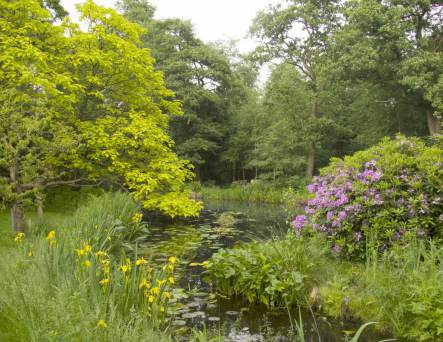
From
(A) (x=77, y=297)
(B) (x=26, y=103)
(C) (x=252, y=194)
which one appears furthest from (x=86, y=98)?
(C) (x=252, y=194)

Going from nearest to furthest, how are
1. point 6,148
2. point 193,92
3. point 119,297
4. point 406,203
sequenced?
point 119,297
point 406,203
point 6,148
point 193,92

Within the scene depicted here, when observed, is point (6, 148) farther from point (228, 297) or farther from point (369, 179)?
point (369, 179)

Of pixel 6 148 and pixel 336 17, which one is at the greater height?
pixel 336 17

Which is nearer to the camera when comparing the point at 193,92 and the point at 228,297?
the point at 228,297

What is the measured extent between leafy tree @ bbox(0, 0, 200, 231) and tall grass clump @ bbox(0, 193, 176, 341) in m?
3.59

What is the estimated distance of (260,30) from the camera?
76.5 feet

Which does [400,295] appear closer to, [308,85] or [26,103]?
[26,103]

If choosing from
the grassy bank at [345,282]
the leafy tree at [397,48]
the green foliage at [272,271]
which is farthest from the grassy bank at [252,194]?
the green foliage at [272,271]

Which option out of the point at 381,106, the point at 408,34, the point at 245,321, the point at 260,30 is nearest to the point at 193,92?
the point at 260,30

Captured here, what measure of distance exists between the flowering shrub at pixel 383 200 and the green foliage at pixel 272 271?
0.55m

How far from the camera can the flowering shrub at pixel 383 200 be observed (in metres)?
5.62

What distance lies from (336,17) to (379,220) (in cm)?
1962

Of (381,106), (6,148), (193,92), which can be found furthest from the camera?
(193,92)

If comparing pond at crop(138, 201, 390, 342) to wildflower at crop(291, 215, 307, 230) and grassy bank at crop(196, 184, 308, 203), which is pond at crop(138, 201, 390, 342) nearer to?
wildflower at crop(291, 215, 307, 230)
